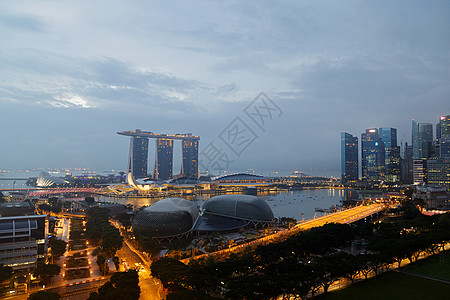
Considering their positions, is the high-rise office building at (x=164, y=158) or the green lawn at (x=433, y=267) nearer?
the green lawn at (x=433, y=267)

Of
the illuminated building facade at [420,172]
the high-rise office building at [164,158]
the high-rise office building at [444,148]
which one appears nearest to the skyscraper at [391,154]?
the high-rise office building at [444,148]

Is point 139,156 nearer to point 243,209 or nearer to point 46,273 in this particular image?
point 243,209

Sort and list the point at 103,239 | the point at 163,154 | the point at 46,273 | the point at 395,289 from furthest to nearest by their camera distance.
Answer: the point at 163,154 → the point at 103,239 → the point at 46,273 → the point at 395,289

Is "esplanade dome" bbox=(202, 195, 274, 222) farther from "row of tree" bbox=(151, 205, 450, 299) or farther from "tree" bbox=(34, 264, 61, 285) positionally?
"tree" bbox=(34, 264, 61, 285)

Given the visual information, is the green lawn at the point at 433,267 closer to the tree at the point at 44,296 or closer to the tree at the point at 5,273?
the tree at the point at 44,296

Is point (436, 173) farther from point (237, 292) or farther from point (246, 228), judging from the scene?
Answer: point (237, 292)

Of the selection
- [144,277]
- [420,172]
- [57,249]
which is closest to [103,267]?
[144,277]
